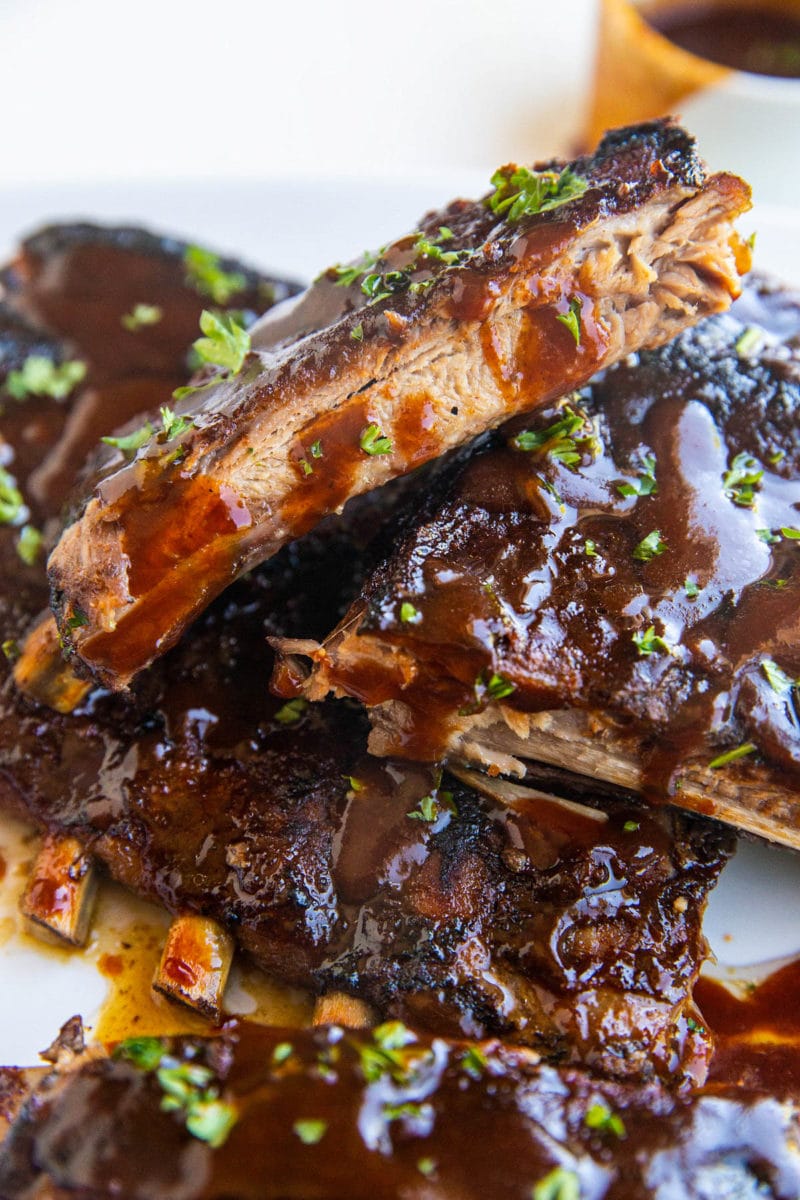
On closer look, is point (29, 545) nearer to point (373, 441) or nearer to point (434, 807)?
point (373, 441)

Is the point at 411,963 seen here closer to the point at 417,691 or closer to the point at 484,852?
the point at 484,852

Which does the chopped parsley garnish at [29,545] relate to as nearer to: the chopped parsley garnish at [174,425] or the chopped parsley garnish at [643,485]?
the chopped parsley garnish at [174,425]

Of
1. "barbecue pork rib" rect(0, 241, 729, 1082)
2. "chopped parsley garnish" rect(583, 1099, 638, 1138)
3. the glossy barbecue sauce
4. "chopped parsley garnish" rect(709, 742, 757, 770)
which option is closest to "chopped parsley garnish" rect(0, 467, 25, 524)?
"barbecue pork rib" rect(0, 241, 729, 1082)

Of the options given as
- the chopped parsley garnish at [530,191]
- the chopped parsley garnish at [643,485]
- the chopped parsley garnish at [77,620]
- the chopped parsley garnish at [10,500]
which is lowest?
the chopped parsley garnish at [10,500]

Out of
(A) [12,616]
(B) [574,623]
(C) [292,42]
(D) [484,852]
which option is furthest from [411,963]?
(C) [292,42]

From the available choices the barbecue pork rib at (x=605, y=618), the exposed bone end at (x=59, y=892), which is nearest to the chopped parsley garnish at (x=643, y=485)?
the barbecue pork rib at (x=605, y=618)

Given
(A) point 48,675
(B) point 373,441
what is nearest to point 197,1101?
(A) point 48,675

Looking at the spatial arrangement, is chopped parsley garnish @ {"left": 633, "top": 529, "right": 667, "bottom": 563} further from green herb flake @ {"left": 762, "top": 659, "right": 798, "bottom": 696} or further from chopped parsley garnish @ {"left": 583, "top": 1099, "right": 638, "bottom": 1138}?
chopped parsley garnish @ {"left": 583, "top": 1099, "right": 638, "bottom": 1138}
